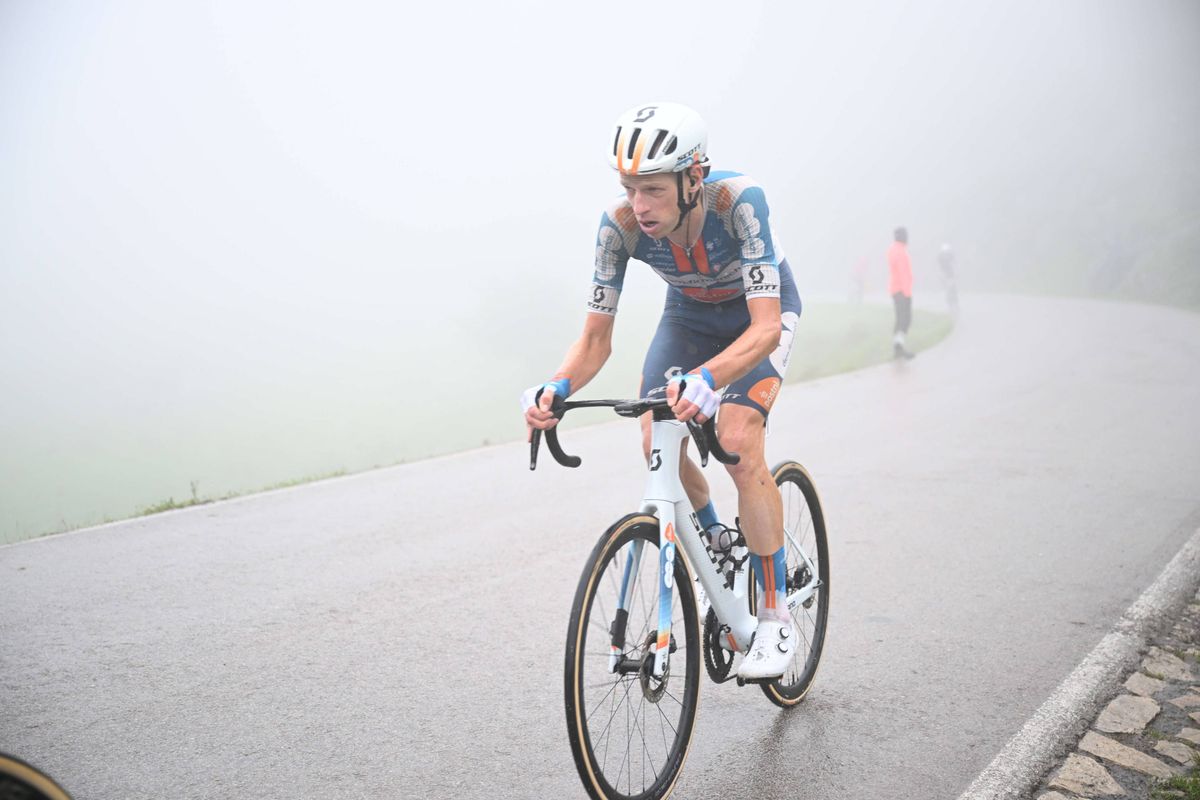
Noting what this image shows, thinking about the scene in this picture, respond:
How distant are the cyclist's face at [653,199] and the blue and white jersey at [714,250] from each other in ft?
0.75

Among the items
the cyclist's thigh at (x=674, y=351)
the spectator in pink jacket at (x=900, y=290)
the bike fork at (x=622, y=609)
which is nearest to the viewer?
the bike fork at (x=622, y=609)

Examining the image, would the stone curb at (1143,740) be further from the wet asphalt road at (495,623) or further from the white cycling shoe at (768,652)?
the white cycling shoe at (768,652)

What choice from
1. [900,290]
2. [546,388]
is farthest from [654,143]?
[900,290]

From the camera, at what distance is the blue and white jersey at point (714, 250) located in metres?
3.57

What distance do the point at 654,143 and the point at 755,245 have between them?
563mm

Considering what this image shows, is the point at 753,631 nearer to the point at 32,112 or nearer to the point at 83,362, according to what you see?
the point at 83,362

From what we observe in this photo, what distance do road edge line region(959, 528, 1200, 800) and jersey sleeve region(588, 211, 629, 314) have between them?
6.99ft

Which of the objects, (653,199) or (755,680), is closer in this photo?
(653,199)

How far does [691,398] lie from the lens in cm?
292

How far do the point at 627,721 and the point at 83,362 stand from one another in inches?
2068

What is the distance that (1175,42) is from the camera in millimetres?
69938

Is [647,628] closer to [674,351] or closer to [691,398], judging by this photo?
[691,398]

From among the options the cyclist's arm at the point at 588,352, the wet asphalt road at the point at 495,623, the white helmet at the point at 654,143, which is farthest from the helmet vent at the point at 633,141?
the wet asphalt road at the point at 495,623

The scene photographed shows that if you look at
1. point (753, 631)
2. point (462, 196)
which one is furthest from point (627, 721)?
point (462, 196)
